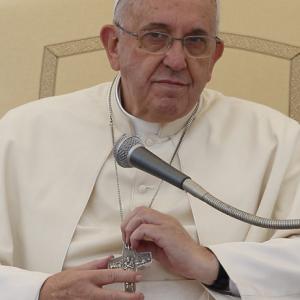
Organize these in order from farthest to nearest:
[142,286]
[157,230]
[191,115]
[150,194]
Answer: [191,115] < [150,194] < [142,286] < [157,230]

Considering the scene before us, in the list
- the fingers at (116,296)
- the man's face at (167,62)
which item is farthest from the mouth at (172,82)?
the fingers at (116,296)

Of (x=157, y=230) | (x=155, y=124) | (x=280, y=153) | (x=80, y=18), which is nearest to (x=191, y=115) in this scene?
(x=155, y=124)

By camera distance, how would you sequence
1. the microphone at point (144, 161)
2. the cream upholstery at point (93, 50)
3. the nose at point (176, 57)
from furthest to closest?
the cream upholstery at point (93, 50) < the nose at point (176, 57) < the microphone at point (144, 161)

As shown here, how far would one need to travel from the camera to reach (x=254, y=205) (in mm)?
2285

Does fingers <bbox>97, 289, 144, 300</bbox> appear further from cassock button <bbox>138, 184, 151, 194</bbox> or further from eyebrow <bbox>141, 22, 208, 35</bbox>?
eyebrow <bbox>141, 22, 208, 35</bbox>

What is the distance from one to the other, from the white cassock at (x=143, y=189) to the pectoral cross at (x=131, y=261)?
0.13 meters

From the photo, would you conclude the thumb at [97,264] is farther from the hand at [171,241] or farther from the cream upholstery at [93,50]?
the cream upholstery at [93,50]

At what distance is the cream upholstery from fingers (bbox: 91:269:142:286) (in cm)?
124

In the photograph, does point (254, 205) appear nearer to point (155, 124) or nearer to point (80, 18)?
point (155, 124)

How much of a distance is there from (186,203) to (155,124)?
282 mm

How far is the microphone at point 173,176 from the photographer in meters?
1.47

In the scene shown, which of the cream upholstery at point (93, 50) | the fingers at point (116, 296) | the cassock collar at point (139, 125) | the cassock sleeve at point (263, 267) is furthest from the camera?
the cream upholstery at point (93, 50)

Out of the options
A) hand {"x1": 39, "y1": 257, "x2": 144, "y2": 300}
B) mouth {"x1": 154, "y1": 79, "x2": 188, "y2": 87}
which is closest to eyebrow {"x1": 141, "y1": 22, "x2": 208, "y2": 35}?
mouth {"x1": 154, "y1": 79, "x2": 188, "y2": 87}

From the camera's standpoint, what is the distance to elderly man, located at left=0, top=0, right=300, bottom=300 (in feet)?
6.67
